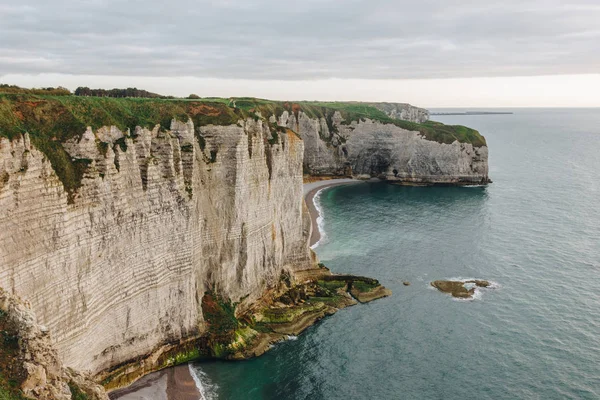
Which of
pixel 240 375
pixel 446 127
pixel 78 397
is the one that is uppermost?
pixel 446 127

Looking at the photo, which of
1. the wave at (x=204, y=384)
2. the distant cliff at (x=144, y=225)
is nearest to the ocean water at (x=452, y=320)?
the wave at (x=204, y=384)

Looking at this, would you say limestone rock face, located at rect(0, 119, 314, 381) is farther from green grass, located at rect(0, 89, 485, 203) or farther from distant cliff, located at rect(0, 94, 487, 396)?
green grass, located at rect(0, 89, 485, 203)

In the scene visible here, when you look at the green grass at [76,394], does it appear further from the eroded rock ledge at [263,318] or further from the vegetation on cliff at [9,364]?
the eroded rock ledge at [263,318]

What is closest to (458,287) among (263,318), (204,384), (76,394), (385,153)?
(263,318)

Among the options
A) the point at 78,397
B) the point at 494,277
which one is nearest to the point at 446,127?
the point at 494,277

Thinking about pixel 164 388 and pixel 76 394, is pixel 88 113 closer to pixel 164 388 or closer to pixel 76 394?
pixel 76 394

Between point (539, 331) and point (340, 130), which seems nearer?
point (539, 331)

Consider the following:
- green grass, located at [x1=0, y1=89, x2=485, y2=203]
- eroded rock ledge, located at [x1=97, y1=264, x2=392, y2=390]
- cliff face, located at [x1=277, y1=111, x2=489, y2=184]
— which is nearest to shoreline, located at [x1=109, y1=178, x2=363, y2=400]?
eroded rock ledge, located at [x1=97, y1=264, x2=392, y2=390]

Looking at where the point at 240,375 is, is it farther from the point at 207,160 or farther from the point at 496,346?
the point at 496,346
